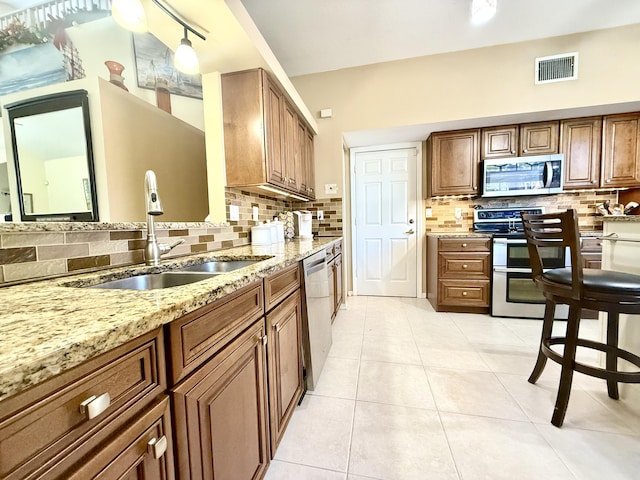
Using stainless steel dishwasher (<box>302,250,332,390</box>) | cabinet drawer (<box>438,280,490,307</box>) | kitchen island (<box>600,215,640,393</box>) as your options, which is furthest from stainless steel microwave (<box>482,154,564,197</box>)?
stainless steel dishwasher (<box>302,250,332,390</box>)

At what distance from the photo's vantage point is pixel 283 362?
3.79 feet

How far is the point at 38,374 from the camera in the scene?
0.31 meters

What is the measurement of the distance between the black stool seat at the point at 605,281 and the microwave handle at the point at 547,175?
1.72 meters

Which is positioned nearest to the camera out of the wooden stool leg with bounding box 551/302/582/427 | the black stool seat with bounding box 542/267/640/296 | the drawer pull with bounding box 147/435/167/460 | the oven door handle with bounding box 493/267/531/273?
the drawer pull with bounding box 147/435/167/460

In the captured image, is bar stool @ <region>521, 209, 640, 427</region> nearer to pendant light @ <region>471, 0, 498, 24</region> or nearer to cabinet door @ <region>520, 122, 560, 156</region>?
pendant light @ <region>471, 0, 498, 24</region>

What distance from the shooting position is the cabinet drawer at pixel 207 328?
1.84ft

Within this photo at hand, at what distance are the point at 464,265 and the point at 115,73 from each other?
3.81 meters

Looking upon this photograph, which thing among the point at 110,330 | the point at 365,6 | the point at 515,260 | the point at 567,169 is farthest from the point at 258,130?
the point at 567,169

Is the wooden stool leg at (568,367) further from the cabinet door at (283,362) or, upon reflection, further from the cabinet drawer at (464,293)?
the cabinet drawer at (464,293)

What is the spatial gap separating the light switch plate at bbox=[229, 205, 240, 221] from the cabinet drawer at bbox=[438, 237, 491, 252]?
2122mm

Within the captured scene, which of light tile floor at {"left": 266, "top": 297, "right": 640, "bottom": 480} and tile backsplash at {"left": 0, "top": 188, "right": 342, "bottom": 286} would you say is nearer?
tile backsplash at {"left": 0, "top": 188, "right": 342, "bottom": 286}

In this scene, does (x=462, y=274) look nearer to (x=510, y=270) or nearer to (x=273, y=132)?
(x=510, y=270)

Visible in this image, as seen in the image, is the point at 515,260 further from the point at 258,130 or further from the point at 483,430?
the point at 258,130

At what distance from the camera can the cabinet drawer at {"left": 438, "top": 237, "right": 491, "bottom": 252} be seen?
2.63 m
